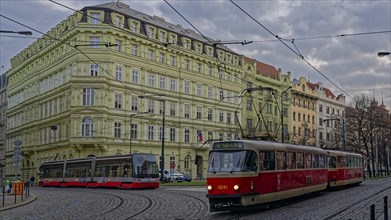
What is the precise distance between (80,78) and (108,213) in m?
41.3

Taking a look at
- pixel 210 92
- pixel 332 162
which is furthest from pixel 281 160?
pixel 210 92

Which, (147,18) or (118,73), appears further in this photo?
(147,18)

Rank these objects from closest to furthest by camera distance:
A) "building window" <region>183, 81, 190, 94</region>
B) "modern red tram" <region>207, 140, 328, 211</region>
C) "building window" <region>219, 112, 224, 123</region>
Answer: "modern red tram" <region>207, 140, 328, 211</region>, "building window" <region>183, 81, 190, 94</region>, "building window" <region>219, 112, 224, 123</region>

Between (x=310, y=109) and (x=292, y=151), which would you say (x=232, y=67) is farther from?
(x=292, y=151)

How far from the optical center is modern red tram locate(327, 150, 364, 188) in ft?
105

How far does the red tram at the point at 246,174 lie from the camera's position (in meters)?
17.8

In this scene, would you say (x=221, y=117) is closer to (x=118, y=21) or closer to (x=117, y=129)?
(x=117, y=129)

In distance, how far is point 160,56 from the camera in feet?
215

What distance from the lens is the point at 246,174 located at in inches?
706

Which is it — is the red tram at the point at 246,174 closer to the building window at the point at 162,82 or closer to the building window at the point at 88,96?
the building window at the point at 88,96

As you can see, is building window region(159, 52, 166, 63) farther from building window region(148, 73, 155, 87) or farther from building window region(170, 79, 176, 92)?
building window region(170, 79, 176, 92)

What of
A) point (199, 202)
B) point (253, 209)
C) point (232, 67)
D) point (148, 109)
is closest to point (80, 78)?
point (148, 109)

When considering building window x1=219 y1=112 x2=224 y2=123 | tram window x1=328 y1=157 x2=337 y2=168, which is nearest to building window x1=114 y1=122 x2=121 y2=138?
building window x1=219 y1=112 x2=224 y2=123

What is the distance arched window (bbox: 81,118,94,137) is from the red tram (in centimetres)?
3946
